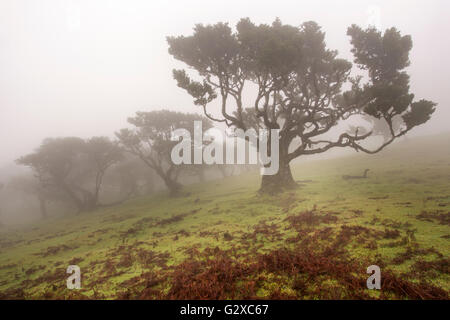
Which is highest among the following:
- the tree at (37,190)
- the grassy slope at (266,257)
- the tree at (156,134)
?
the tree at (156,134)

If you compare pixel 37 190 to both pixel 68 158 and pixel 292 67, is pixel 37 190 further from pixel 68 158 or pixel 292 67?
pixel 292 67

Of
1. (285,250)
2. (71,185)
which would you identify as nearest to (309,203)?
(285,250)

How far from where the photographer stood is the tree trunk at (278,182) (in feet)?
70.9

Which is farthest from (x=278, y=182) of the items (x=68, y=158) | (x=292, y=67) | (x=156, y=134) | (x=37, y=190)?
(x=37, y=190)

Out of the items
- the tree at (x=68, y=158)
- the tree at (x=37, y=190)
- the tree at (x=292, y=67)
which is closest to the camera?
the tree at (x=292, y=67)

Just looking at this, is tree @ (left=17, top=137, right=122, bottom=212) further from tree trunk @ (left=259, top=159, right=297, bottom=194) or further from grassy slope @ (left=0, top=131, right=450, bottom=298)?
tree trunk @ (left=259, top=159, right=297, bottom=194)

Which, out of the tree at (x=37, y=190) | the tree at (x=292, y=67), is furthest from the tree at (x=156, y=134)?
the tree at (x=37, y=190)

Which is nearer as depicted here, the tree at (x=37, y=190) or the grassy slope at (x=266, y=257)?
the grassy slope at (x=266, y=257)

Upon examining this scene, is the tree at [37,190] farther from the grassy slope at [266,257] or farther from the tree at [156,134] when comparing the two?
the grassy slope at [266,257]

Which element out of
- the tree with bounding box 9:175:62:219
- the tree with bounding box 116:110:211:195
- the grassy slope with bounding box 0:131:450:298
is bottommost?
the tree with bounding box 9:175:62:219

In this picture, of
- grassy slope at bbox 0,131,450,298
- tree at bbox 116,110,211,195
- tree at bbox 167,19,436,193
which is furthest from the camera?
tree at bbox 116,110,211,195

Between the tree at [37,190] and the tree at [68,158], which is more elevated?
the tree at [68,158]

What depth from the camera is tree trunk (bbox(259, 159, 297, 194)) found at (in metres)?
21.6

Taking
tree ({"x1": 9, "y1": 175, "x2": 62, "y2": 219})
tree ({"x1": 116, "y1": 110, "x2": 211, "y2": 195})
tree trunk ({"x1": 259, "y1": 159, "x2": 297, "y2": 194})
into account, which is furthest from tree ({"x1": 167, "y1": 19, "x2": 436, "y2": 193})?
tree ({"x1": 9, "y1": 175, "x2": 62, "y2": 219})
